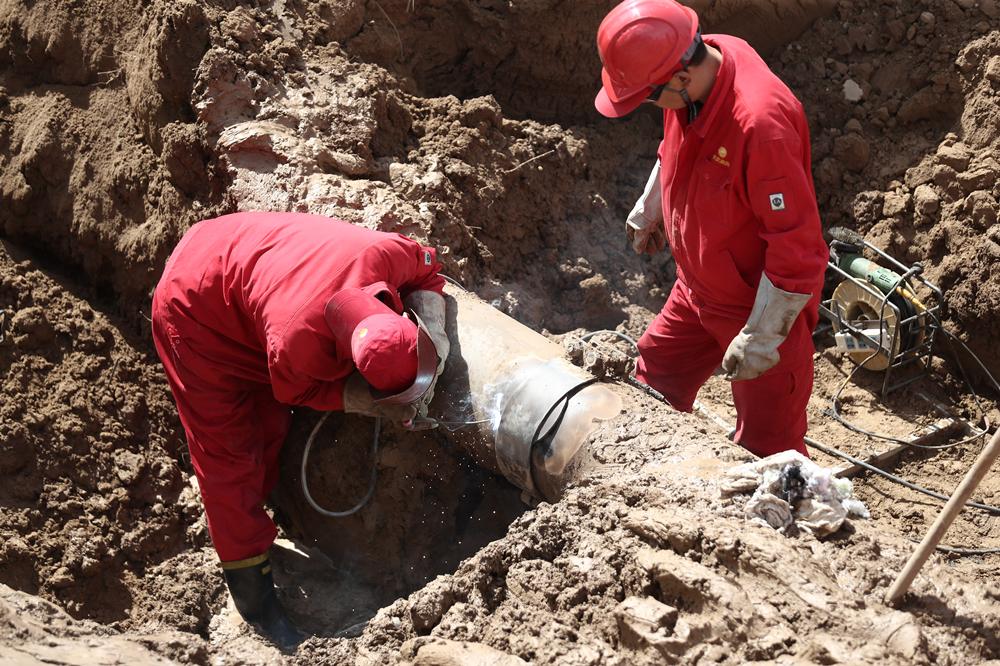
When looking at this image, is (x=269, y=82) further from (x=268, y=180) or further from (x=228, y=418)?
(x=228, y=418)

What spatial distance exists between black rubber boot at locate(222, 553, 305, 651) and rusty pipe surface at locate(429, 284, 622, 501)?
0.92m

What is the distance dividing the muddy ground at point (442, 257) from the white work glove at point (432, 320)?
50 centimetres

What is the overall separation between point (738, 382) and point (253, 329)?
6.22 feet

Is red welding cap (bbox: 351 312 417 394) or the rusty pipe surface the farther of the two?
the rusty pipe surface

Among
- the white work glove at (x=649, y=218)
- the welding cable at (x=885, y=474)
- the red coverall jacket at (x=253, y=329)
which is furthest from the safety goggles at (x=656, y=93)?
the welding cable at (x=885, y=474)

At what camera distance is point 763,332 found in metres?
2.48

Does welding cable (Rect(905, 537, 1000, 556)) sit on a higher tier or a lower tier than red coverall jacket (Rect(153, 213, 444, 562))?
lower

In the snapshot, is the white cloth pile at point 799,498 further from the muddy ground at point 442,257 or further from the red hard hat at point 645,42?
the red hard hat at point 645,42

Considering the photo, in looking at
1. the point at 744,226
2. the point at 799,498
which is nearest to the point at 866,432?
the point at 744,226

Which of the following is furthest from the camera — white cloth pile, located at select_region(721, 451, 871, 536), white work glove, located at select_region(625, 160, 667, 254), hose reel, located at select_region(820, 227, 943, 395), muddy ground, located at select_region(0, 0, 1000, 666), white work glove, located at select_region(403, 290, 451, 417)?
hose reel, located at select_region(820, 227, 943, 395)

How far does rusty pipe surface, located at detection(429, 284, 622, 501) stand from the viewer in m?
2.41

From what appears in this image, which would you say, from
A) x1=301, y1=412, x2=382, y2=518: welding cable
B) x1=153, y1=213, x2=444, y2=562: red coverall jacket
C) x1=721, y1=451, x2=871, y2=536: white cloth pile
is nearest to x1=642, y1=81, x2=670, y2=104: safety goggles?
x1=153, y1=213, x2=444, y2=562: red coverall jacket

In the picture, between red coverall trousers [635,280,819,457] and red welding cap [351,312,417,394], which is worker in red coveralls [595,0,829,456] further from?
red welding cap [351,312,417,394]

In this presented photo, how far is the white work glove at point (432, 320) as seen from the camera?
8.30 ft
